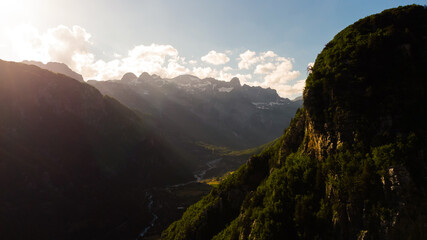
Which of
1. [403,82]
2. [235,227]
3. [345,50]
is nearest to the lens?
[403,82]

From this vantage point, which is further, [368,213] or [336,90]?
[336,90]

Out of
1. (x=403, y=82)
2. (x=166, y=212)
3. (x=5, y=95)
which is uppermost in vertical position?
(x=5, y=95)

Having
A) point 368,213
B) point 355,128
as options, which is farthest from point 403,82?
point 368,213

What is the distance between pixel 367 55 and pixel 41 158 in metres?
229

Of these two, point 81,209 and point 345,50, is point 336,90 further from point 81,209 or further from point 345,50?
point 81,209

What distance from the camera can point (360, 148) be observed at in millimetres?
38562

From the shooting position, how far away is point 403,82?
38.9 m

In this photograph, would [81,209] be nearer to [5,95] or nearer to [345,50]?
[5,95]

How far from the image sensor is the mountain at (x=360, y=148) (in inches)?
1261

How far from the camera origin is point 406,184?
30938 mm

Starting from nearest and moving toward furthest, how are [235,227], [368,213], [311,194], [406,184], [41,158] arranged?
[406,184]
[368,213]
[311,194]
[235,227]
[41,158]

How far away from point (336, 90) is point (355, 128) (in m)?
8.95

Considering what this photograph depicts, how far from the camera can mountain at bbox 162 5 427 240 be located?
32.0 meters

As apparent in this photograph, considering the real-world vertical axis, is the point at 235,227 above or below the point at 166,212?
above
